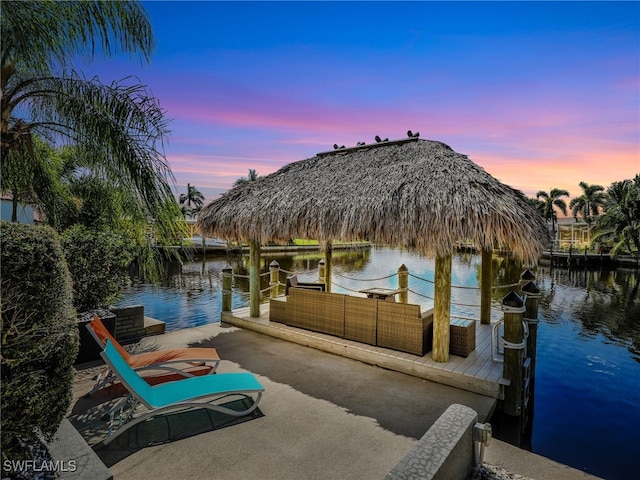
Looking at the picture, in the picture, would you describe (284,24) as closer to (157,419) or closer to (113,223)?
(113,223)

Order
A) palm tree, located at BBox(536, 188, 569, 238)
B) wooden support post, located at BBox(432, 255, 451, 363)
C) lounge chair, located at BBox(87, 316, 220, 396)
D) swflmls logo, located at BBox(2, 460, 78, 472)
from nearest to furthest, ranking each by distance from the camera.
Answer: swflmls logo, located at BBox(2, 460, 78, 472) → lounge chair, located at BBox(87, 316, 220, 396) → wooden support post, located at BBox(432, 255, 451, 363) → palm tree, located at BBox(536, 188, 569, 238)

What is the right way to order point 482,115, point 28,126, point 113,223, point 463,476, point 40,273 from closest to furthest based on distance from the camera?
point 40,273 < point 463,476 < point 28,126 < point 113,223 < point 482,115

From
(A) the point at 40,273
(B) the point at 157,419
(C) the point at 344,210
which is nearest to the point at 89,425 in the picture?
(B) the point at 157,419

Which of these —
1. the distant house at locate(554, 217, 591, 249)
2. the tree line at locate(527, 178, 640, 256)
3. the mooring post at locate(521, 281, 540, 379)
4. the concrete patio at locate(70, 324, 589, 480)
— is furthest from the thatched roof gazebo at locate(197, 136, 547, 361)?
the distant house at locate(554, 217, 591, 249)

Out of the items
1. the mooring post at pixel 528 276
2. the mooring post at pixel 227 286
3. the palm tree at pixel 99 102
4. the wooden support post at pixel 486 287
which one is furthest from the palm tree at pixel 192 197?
the mooring post at pixel 528 276

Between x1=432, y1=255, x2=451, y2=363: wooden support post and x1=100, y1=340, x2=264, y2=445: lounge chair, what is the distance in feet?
8.68

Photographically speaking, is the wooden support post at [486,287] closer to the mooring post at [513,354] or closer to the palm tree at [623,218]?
the mooring post at [513,354]

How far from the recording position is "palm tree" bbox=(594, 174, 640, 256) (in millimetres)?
25516

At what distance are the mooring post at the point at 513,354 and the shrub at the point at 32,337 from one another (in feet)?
14.1

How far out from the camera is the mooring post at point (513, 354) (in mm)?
4039

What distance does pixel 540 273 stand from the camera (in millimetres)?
23109

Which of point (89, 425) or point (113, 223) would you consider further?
point (113, 223)

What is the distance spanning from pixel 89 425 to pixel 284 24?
25.8 feet

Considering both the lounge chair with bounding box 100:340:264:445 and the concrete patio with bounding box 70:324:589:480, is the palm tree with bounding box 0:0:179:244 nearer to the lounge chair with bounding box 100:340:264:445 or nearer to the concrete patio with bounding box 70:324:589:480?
the lounge chair with bounding box 100:340:264:445
